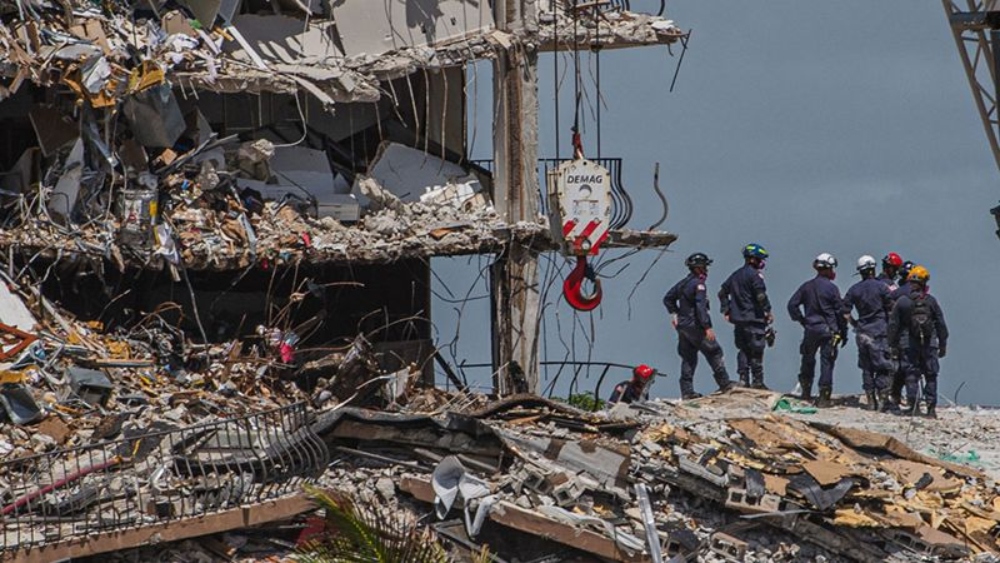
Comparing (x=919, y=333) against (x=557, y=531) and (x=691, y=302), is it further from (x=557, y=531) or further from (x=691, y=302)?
(x=557, y=531)

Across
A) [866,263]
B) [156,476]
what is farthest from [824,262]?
[156,476]

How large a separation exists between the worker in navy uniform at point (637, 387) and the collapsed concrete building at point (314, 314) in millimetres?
1678

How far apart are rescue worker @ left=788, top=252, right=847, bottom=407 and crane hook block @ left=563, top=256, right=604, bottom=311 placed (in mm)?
2578

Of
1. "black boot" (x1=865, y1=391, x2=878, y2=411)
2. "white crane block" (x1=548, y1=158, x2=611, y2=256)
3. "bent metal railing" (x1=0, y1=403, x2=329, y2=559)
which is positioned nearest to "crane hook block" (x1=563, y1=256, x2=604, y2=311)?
"white crane block" (x1=548, y1=158, x2=611, y2=256)

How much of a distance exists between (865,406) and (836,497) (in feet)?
24.6

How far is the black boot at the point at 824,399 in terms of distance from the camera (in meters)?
28.7

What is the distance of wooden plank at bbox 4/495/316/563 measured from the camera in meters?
19.5

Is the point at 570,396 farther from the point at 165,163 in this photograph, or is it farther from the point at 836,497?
the point at 836,497

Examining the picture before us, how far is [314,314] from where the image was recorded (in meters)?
30.3

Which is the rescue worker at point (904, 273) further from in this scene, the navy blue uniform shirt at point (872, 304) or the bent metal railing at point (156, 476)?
the bent metal railing at point (156, 476)

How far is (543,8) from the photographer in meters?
31.6

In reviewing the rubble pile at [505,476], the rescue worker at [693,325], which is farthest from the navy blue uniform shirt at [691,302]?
the rubble pile at [505,476]

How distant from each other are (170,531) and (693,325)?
10.1 metres

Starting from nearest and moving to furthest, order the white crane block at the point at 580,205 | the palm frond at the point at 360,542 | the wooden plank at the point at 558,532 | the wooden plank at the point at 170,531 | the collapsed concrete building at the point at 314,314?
the palm frond at the point at 360,542, the wooden plank at the point at 170,531, the wooden plank at the point at 558,532, the collapsed concrete building at the point at 314,314, the white crane block at the point at 580,205
